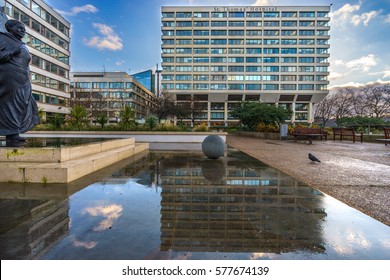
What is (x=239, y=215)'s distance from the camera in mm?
3744

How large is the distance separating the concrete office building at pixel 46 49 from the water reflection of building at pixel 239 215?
162 ft

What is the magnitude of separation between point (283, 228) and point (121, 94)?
8698 cm

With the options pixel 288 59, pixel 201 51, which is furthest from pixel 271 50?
pixel 201 51

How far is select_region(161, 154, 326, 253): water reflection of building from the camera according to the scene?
111 inches

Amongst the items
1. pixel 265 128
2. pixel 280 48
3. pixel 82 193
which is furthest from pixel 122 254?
pixel 280 48

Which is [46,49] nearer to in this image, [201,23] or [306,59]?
[201,23]

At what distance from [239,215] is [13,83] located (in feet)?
24.2

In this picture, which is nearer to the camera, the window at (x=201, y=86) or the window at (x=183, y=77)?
the window at (x=183, y=77)

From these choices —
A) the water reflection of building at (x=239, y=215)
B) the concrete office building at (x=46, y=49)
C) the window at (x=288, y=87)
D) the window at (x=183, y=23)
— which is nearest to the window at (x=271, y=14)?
the window at (x=288, y=87)

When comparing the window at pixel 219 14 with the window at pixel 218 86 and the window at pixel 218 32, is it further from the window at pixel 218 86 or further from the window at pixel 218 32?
the window at pixel 218 86

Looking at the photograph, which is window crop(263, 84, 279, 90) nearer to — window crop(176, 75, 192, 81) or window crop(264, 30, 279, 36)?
window crop(264, 30, 279, 36)

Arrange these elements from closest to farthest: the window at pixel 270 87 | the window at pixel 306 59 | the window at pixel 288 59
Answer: the window at pixel 306 59, the window at pixel 288 59, the window at pixel 270 87

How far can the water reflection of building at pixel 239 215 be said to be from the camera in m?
2.83

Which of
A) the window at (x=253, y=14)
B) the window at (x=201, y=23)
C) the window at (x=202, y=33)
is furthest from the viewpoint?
the window at (x=202, y=33)
